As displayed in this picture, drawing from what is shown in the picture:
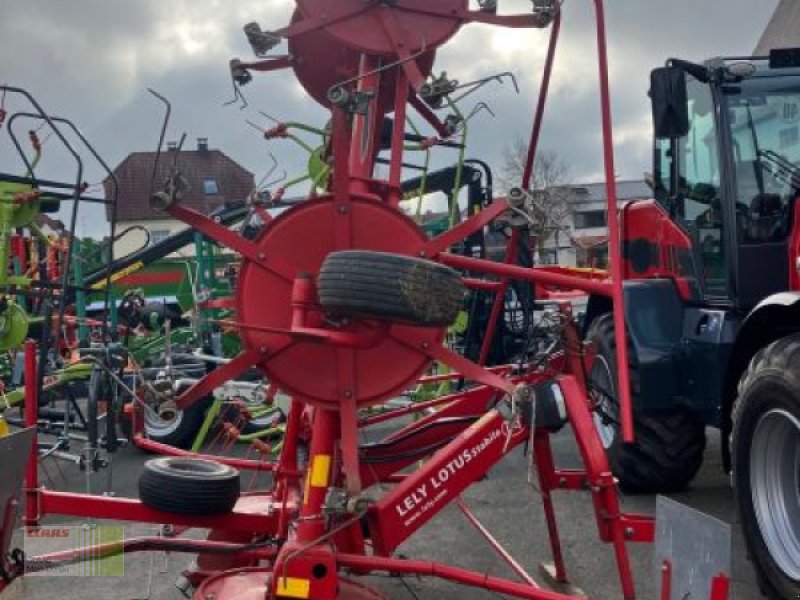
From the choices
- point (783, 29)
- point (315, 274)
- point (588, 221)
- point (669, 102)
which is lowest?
point (315, 274)

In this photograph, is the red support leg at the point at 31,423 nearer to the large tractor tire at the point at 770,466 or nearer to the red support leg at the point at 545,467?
the red support leg at the point at 545,467

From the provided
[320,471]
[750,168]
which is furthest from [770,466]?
[320,471]

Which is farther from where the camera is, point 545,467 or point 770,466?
point 770,466

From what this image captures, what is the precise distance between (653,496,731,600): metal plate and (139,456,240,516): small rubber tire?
1.65m

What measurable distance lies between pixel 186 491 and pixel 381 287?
124 centimetres

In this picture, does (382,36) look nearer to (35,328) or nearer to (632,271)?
(632,271)

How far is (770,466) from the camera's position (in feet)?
12.4

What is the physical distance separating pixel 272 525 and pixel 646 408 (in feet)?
8.60

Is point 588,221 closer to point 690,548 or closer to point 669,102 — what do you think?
point 669,102

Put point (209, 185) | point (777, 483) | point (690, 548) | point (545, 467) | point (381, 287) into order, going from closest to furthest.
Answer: point (690, 548) → point (381, 287) → point (545, 467) → point (777, 483) → point (209, 185)

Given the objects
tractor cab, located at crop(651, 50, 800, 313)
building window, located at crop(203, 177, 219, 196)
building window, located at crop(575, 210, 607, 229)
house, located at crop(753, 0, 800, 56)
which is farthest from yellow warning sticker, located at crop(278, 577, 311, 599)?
building window, located at crop(575, 210, 607, 229)

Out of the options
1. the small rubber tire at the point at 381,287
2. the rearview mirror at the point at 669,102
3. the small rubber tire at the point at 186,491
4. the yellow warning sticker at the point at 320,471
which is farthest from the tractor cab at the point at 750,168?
the small rubber tire at the point at 186,491

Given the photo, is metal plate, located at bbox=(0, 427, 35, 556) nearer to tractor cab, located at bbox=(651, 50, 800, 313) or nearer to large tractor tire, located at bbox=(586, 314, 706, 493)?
large tractor tire, located at bbox=(586, 314, 706, 493)

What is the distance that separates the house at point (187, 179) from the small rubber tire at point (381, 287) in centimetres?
70
